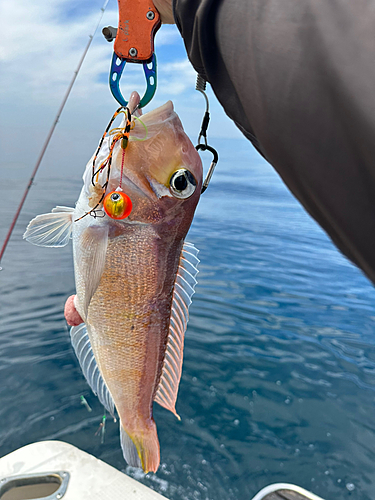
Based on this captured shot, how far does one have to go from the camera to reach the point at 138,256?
117 cm

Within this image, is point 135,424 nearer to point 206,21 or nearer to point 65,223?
point 65,223

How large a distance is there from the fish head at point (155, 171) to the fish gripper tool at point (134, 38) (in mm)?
96

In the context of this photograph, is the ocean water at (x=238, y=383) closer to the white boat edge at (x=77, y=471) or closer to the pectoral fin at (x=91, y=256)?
the white boat edge at (x=77, y=471)

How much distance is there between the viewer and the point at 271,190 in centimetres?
1855

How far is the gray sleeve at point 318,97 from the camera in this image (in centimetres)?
38

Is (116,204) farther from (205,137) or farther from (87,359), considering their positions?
(87,359)

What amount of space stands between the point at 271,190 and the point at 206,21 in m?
18.6

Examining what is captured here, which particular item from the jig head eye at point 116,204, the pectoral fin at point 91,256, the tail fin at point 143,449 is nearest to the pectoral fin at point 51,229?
the pectoral fin at point 91,256

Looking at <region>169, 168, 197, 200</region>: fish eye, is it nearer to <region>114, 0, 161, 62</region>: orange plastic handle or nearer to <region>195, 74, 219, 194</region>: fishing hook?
<region>195, 74, 219, 194</region>: fishing hook

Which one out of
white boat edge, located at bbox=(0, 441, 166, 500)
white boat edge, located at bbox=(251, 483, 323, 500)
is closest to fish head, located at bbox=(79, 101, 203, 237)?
white boat edge, located at bbox=(0, 441, 166, 500)

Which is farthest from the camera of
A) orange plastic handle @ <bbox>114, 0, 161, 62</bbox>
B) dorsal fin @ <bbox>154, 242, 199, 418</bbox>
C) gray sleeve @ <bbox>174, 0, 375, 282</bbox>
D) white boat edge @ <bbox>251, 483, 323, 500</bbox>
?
white boat edge @ <bbox>251, 483, 323, 500</bbox>

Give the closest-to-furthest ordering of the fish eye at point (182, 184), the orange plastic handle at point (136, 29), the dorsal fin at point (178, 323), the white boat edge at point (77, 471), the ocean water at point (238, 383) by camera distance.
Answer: the orange plastic handle at point (136, 29) → the fish eye at point (182, 184) → the dorsal fin at point (178, 323) → the white boat edge at point (77, 471) → the ocean water at point (238, 383)

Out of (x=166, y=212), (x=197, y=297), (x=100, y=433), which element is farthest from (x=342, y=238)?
(x=197, y=297)

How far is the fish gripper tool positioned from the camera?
3.21 feet
